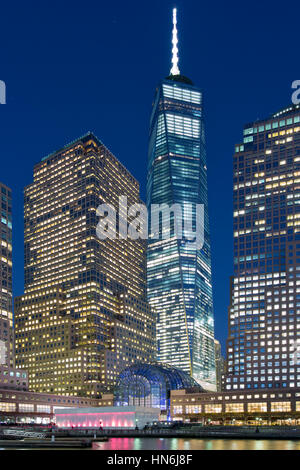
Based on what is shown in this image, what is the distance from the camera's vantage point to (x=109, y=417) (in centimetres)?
18425

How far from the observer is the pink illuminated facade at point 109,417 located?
593ft

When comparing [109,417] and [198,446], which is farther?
[109,417]

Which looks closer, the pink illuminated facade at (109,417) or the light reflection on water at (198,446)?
the light reflection on water at (198,446)

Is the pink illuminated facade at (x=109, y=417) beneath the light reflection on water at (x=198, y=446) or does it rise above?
beneath

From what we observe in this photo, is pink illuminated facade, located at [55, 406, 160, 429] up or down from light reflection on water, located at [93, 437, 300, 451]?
down

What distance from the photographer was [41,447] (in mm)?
84688

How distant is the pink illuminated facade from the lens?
18088cm

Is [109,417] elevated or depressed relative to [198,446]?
depressed
